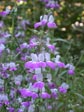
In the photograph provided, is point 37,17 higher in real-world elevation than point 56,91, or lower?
lower

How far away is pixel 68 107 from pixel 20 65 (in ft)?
1.52

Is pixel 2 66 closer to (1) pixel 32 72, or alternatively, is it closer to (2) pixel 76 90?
(1) pixel 32 72

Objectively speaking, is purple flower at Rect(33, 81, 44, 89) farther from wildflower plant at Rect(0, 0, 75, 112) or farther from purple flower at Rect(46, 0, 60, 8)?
purple flower at Rect(46, 0, 60, 8)

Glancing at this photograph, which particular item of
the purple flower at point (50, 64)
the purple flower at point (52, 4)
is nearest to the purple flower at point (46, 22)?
the purple flower at point (50, 64)

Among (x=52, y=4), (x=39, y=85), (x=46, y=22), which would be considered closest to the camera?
(x=39, y=85)

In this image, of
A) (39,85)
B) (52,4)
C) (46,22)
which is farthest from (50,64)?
(52,4)

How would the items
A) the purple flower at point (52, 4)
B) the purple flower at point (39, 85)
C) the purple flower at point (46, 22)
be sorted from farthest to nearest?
the purple flower at point (52, 4)
the purple flower at point (46, 22)
the purple flower at point (39, 85)

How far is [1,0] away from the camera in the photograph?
21.7ft

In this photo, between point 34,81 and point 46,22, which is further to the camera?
point 46,22

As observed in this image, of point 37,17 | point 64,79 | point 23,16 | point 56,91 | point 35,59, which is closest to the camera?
point 35,59

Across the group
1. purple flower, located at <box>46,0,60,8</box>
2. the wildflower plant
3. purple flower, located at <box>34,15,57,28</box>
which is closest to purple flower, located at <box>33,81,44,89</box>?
the wildflower plant

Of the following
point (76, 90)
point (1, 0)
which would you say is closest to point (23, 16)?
point (1, 0)

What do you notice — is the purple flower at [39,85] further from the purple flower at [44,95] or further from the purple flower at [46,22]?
the purple flower at [46,22]

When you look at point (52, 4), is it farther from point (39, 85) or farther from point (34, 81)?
point (39, 85)
